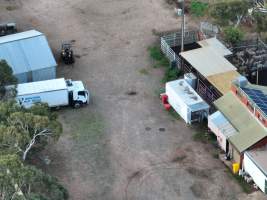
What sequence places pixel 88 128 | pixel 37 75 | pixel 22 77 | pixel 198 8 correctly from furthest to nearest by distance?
pixel 198 8 → pixel 37 75 → pixel 22 77 → pixel 88 128

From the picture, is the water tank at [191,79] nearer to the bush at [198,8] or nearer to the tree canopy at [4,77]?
the tree canopy at [4,77]

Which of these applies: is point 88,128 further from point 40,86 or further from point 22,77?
point 22,77

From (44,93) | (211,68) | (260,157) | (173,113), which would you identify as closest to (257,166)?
(260,157)

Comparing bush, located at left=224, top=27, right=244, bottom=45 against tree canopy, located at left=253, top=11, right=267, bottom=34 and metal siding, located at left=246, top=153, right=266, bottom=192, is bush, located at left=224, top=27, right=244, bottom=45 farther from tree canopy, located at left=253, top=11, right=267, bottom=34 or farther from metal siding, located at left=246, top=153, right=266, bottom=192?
metal siding, located at left=246, top=153, right=266, bottom=192

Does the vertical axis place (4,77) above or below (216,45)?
above

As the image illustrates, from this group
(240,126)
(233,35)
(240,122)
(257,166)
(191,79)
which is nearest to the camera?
(257,166)

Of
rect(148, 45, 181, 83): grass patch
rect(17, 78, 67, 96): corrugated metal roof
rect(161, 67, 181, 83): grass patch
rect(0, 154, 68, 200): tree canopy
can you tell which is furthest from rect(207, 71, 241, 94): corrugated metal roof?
rect(0, 154, 68, 200): tree canopy

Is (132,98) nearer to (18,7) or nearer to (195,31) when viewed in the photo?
(195,31)
